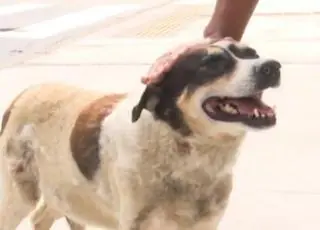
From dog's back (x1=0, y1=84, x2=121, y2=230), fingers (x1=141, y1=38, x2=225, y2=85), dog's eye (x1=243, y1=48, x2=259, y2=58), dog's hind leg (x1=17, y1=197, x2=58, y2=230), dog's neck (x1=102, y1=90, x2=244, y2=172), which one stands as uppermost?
dog's eye (x1=243, y1=48, x2=259, y2=58)

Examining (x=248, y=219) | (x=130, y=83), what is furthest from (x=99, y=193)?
(x=130, y=83)

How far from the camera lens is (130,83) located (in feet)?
10.7

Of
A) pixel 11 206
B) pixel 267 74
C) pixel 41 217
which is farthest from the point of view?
pixel 41 217

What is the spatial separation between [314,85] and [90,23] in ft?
5.99

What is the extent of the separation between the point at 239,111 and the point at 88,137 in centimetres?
31

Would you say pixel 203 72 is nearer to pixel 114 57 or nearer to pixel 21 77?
pixel 21 77

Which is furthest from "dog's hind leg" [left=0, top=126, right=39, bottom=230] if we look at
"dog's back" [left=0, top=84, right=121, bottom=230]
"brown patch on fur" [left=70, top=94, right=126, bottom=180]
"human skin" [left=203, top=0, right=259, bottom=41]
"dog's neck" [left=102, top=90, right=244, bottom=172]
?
"human skin" [left=203, top=0, right=259, bottom=41]

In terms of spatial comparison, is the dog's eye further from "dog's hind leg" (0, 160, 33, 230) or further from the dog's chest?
"dog's hind leg" (0, 160, 33, 230)

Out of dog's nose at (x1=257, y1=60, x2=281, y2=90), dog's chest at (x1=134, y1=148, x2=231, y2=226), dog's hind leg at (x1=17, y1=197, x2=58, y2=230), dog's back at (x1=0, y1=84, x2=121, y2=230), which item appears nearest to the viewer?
dog's nose at (x1=257, y1=60, x2=281, y2=90)

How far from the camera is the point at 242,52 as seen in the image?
4.82ft

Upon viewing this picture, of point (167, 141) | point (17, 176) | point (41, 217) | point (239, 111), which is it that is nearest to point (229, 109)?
point (239, 111)

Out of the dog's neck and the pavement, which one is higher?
the dog's neck

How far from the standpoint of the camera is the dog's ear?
1.46 meters

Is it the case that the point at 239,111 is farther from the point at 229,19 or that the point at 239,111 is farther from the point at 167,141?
the point at 229,19
